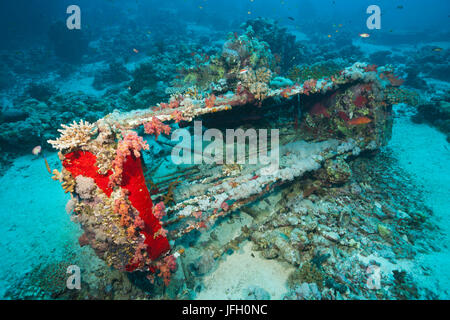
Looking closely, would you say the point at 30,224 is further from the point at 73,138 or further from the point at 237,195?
the point at 237,195

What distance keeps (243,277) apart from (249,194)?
5.94ft

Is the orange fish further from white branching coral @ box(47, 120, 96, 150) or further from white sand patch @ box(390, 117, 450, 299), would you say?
white branching coral @ box(47, 120, 96, 150)

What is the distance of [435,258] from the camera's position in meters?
4.16

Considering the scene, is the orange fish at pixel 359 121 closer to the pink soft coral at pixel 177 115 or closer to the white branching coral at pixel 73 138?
the pink soft coral at pixel 177 115

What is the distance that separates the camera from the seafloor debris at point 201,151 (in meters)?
2.64

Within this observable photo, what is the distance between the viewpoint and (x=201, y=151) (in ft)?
20.7

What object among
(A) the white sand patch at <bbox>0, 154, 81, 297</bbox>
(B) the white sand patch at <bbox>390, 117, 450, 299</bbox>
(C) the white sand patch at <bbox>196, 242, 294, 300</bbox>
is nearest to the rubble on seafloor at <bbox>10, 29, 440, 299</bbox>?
(C) the white sand patch at <bbox>196, 242, 294, 300</bbox>

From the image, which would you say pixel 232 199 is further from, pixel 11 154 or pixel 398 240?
pixel 11 154

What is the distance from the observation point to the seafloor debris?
104 inches

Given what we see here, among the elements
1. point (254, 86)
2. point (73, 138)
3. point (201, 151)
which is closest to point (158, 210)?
point (73, 138)

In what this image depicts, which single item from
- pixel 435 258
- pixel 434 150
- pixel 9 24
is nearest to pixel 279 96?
pixel 435 258

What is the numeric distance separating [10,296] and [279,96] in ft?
24.4

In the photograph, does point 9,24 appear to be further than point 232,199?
Yes

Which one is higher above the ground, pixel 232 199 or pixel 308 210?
pixel 232 199
